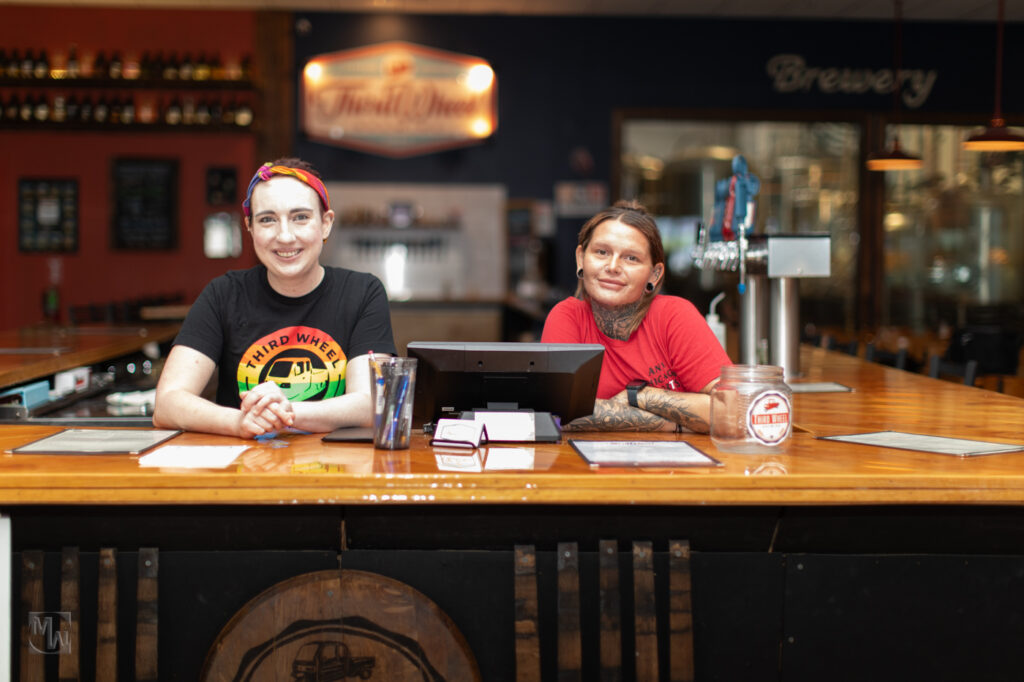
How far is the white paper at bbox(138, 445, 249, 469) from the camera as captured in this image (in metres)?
1.62

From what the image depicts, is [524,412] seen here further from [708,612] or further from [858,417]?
[858,417]

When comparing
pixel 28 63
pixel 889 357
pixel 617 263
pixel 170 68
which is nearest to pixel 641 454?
pixel 617 263

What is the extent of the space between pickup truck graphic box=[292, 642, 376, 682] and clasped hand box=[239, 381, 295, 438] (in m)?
0.45

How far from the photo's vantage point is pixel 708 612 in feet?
5.56

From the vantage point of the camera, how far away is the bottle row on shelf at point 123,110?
7254 mm

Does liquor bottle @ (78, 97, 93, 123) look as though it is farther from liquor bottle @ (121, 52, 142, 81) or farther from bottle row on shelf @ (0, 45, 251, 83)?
liquor bottle @ (121, 52, 142, 81)

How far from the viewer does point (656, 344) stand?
230 cm

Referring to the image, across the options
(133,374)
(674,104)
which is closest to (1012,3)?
(674,104)

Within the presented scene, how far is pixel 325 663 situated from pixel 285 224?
974 mm

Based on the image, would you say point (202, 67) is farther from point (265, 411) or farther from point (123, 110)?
point (265, 411)

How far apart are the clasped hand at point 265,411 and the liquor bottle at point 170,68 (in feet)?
20.1

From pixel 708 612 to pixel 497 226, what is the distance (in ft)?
20.3

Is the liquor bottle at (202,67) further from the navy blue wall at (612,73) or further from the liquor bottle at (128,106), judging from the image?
the navy blue wall at (612,73)

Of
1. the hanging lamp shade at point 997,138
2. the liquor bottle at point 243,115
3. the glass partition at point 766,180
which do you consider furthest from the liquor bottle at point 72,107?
the hanging lamp shade at point 997,138
